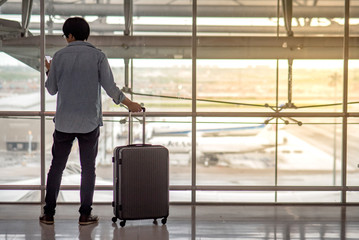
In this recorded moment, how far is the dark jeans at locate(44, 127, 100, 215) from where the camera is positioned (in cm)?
437

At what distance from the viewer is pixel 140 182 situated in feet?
14.5

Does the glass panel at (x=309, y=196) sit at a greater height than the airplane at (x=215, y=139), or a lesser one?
lesser

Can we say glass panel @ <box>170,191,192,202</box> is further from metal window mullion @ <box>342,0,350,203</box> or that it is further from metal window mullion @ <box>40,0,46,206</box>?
metal window mullion @ <box>342,0,350,203</box>

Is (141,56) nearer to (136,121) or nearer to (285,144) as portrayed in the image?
(136,121)

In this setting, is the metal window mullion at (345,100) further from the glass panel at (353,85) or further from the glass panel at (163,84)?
the glass panel at (163,84)

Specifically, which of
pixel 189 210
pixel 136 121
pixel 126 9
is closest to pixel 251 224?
pixel 189 210

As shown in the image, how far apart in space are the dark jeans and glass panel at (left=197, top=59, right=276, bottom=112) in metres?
1.52

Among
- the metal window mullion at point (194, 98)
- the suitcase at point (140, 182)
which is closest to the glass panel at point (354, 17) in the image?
the metal window mullion at point (194, 98)

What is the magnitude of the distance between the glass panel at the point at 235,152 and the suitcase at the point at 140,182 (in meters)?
1.15

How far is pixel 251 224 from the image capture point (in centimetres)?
456

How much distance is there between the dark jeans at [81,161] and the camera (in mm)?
4371

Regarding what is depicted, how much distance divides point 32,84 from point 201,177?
5.83ft

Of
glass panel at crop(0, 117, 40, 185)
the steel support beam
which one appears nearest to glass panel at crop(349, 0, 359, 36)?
the steel support beam

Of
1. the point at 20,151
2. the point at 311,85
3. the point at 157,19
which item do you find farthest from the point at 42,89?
the point at 311,85
